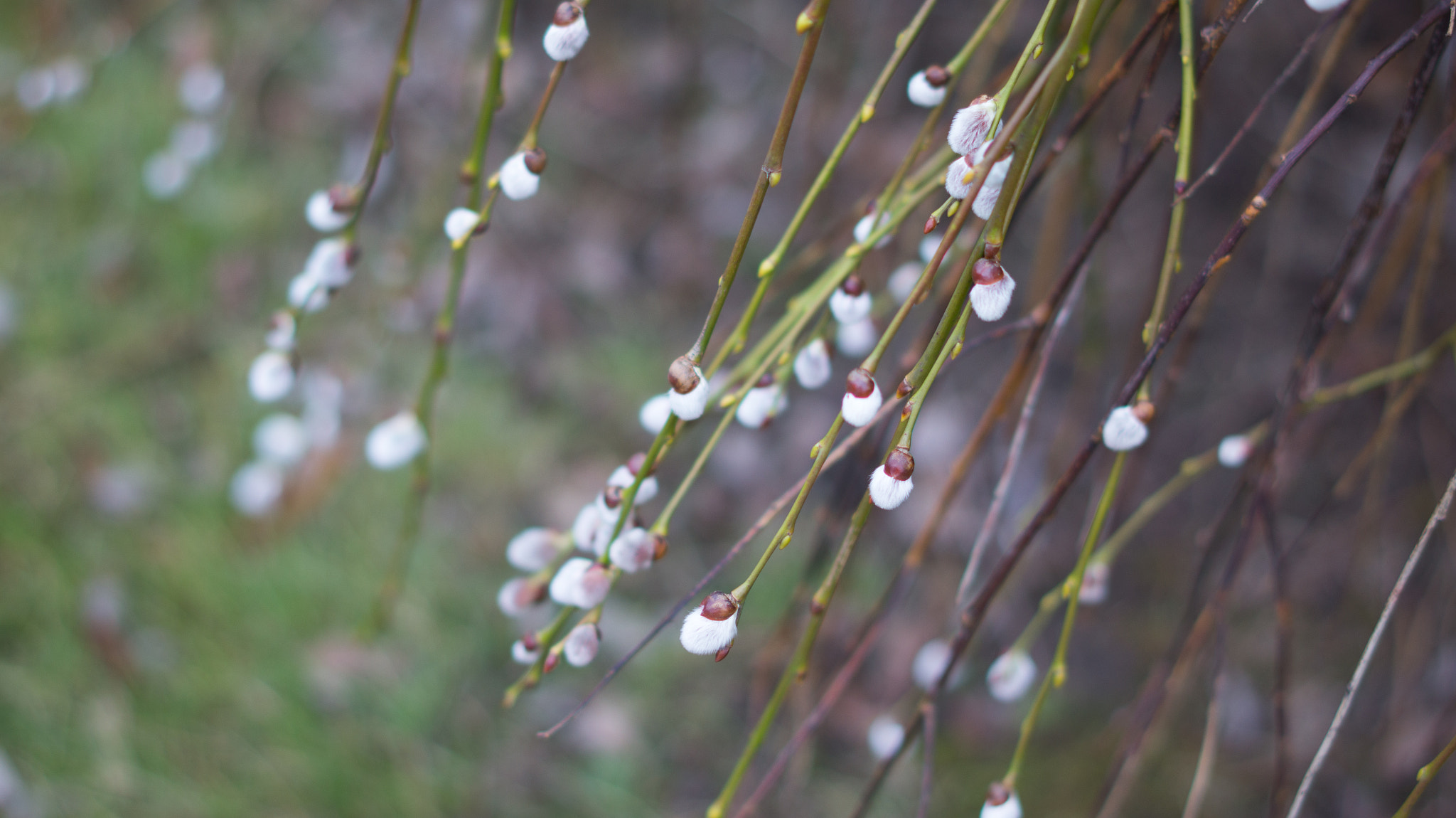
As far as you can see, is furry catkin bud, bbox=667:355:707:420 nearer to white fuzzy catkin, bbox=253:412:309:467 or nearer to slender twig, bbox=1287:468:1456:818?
slender twig, bbox=1287:468:1456:818

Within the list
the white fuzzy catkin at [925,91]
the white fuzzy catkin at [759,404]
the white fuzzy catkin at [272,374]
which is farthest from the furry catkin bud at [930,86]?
the white fuzzy catkin at [272,374]

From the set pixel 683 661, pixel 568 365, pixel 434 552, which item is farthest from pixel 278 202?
pixel 683 661

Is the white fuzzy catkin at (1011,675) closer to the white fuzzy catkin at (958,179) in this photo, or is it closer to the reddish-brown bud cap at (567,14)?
the white fuzzy catkin at (958,179)

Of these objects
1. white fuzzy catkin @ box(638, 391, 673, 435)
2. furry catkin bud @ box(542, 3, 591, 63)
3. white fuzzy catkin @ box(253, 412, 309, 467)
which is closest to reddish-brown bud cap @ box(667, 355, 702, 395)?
white fuzzy catkin @ box(638, 391, 673, 435)

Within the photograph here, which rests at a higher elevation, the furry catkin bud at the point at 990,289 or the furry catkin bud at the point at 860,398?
the furry catkin bud at the point at 990,289

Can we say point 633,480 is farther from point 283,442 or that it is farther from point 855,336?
point 283,442
